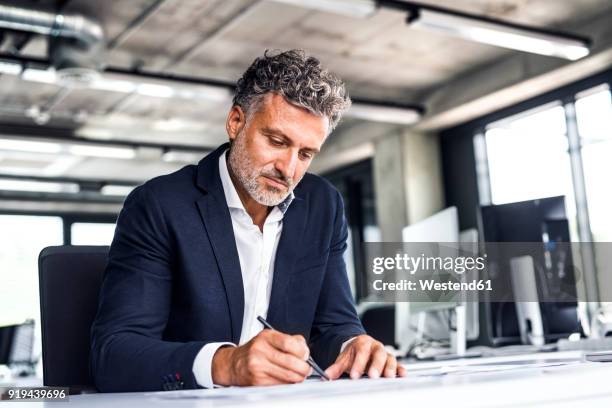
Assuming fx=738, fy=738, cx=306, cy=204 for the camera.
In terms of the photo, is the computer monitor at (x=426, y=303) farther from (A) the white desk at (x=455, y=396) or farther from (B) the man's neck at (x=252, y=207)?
(A) the white desk at (x=455, y=396)

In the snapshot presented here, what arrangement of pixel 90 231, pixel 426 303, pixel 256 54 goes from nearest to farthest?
pixel 426 303 < pixel 256 54 < pixel 90 231

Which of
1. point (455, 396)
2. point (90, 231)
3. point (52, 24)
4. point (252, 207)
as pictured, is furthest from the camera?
point (90, 231)

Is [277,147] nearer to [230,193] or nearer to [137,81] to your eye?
[230,193]

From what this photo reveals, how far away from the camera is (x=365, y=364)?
137 centimetres

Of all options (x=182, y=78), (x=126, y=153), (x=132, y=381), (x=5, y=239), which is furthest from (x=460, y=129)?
(x=132, y=381)

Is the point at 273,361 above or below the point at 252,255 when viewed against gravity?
below

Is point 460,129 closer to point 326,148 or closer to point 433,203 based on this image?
point 433,203

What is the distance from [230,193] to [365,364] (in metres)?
0.63

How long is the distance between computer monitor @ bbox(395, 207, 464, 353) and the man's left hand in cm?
176

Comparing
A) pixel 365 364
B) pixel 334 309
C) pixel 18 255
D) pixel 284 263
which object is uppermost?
pixel 18 255

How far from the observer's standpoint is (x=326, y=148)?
10766 mm

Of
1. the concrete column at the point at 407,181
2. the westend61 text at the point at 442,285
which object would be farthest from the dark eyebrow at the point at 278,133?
the concrete column at the point at 407,181

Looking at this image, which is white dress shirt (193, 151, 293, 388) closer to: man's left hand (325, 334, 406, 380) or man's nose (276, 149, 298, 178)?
man's nose (276, 149, 298, 178)

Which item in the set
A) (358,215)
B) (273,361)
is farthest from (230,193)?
(358,215)
